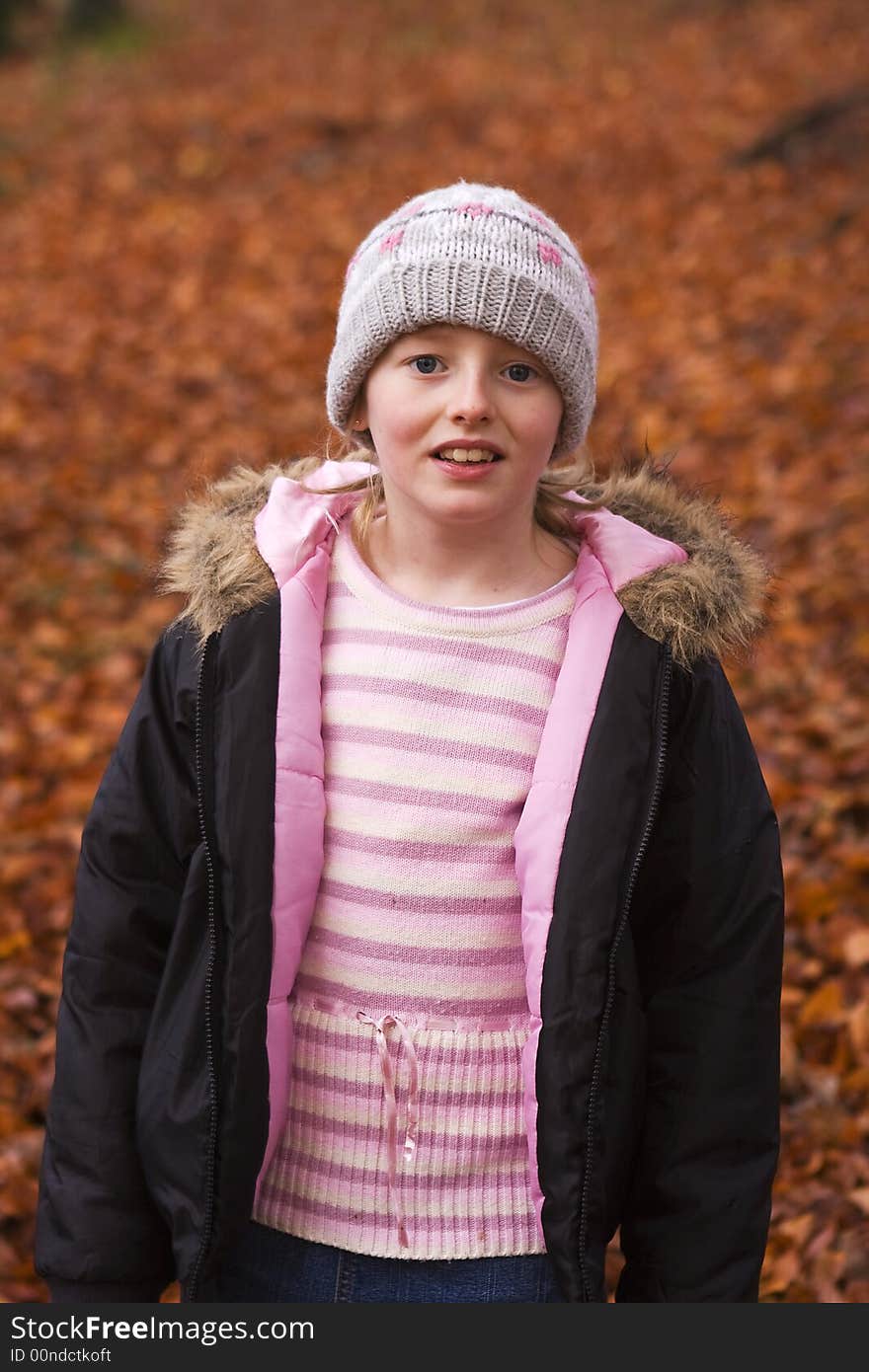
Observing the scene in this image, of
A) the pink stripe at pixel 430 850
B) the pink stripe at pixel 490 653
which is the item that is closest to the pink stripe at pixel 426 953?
the pink stripe at pixel 430 850

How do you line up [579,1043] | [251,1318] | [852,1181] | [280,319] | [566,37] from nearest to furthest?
[579,1043] → [251,1318] → [852,1181] → [280,319] → [566,37]

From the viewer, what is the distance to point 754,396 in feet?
23.4

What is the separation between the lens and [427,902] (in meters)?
2.00

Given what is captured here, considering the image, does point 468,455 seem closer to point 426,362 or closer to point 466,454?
point 466,454

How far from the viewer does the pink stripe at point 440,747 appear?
2033mm

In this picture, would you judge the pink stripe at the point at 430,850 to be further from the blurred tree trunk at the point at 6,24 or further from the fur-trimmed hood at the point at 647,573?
the blurred tree trunk at the point at 6,24

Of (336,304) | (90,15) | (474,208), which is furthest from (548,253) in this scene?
(90,15)

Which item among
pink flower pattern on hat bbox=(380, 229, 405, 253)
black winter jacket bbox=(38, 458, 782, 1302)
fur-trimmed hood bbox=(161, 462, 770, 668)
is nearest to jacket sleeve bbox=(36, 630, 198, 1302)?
black winter jacket bbox=(38, 458, 782, 1302)

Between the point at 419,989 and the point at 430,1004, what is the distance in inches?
1.0

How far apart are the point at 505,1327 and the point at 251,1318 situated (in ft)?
1.21

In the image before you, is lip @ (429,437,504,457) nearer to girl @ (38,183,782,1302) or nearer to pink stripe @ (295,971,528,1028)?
girl @ (38,183,782,1302)

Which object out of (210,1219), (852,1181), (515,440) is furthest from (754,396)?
(210,1219)

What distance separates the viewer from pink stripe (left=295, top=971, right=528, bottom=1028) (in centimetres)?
201

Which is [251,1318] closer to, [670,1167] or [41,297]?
[670,1167]
